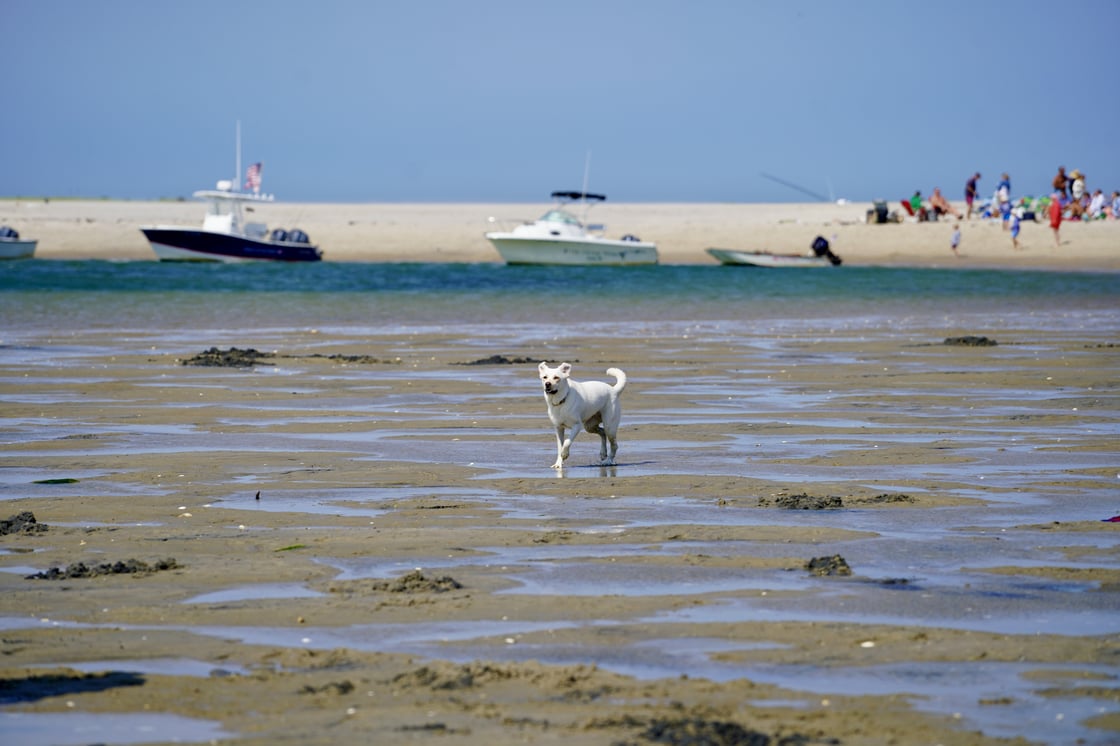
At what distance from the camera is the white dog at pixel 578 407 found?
12.8 meters

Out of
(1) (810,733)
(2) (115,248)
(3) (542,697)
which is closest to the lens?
(1) (810,733)

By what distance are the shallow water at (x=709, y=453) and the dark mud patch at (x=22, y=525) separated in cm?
129

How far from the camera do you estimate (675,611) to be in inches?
319

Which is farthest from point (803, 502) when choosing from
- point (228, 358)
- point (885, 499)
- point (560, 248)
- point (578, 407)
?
point (560, 248)

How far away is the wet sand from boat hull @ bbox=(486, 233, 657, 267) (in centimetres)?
4233

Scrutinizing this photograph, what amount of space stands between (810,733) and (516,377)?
14.6 meters

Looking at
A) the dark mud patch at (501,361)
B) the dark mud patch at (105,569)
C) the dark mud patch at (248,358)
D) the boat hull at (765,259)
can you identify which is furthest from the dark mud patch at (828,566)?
the boat hull at (765,259)

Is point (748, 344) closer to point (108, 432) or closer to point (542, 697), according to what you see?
point (108, 432)

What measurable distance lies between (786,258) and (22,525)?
158 feet

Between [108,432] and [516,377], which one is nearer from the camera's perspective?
[108,432]

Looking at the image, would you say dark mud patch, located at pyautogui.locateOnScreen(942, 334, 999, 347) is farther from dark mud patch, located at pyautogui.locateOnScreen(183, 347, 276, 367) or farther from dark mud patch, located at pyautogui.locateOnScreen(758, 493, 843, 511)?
dark mud patch, located at pyautogui.locateOnScreen(758, 493, 843, 511)

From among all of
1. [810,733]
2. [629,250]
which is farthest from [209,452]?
[629,250]

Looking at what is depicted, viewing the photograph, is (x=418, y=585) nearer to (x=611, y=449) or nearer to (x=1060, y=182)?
(x=611, y=449)

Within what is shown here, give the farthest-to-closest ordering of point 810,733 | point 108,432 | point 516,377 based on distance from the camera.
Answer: point 516,377, point 108,432, point 810,733
